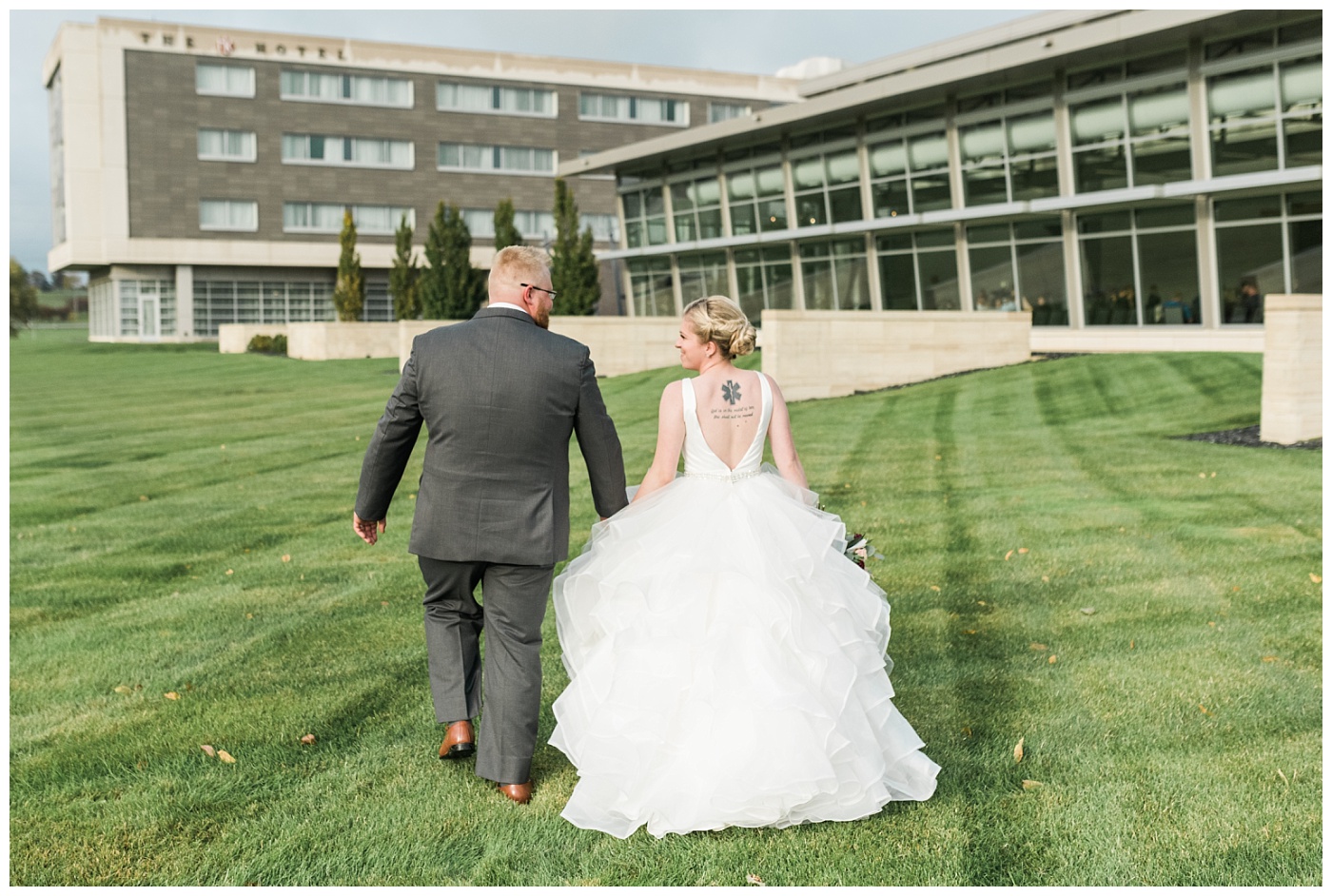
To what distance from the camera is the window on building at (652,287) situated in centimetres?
4800

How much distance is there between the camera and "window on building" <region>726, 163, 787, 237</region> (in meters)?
41.4

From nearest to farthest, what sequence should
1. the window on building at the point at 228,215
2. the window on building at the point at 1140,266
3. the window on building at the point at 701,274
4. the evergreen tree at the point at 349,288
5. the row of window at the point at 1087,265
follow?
the row of window at the point at 1087,265
the window on building at the point at 1140,266
the window on building at the point at 701,274
the evergreen tree at the point at 349,288
the window on building at the point at 228,215

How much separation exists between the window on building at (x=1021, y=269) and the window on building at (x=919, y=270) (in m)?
0.82

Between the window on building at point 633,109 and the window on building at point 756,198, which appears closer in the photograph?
the window on building at point 756,198

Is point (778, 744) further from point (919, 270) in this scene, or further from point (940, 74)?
point (919, 270)

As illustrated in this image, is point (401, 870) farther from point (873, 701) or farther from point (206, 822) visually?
point (873, 701)

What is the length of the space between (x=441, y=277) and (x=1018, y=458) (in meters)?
32.3

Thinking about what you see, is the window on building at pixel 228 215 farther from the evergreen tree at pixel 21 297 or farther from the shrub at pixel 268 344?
the evergreen tree at pixel 21 297

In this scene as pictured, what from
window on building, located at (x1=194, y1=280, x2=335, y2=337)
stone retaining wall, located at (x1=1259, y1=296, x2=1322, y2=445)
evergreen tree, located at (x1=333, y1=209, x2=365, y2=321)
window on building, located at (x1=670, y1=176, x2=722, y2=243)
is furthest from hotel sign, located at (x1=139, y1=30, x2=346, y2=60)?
stone retaining wall, located at (x1=1259, y1=296, x2=1322, y2=445)

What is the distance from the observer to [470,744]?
520 cm

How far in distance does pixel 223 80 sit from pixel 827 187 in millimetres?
35353

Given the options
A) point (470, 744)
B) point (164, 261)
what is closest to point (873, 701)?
point (470, 744)

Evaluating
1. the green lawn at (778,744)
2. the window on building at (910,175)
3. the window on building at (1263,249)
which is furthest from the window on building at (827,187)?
the green lawn at (778,744)

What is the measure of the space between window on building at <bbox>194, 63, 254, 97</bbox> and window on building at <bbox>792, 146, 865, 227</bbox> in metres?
33.0
